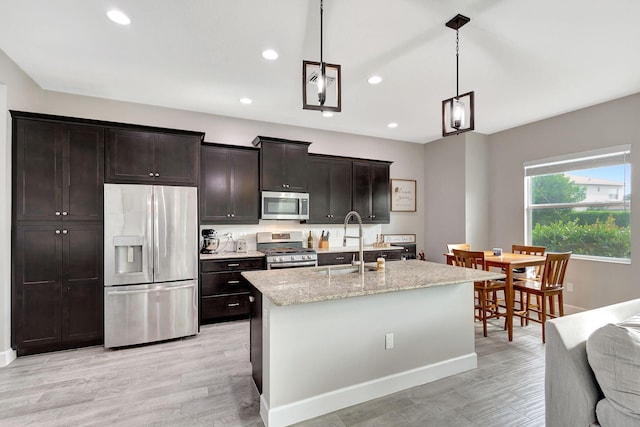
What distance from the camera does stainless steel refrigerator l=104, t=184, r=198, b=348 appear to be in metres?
3.33

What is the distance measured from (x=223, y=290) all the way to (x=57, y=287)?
171 cm

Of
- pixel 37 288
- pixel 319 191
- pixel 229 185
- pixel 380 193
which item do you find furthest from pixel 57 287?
pixel 380 193

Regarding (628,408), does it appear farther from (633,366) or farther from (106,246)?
(106,246)

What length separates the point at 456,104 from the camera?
249 centimetres

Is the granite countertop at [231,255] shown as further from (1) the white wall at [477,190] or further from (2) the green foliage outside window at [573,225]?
(2) the green foliage outside window at [573,225]

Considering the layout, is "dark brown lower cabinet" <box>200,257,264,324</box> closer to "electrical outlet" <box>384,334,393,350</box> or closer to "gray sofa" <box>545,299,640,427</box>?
"electrical outlet" <box>384,334,393,350</box>

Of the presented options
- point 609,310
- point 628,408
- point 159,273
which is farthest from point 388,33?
point 159,273

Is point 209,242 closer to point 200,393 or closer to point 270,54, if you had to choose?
point 200,393

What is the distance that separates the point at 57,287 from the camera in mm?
3199

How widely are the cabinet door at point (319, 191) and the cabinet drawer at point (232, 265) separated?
1.15 metres

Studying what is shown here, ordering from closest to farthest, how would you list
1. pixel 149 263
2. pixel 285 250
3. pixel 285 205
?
pixel 149 263
pixel 285 250
pixel 285 205

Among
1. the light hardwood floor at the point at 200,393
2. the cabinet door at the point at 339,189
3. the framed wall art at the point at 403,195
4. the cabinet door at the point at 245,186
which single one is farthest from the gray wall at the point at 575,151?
the cabinet door at the point at 245,186

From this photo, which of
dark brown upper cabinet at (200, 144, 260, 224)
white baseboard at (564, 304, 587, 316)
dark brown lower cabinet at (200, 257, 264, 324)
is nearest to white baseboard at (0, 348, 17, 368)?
dark brown lower cabinet at (200, 257, 264, 324)

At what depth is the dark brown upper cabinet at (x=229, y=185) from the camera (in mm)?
4258
